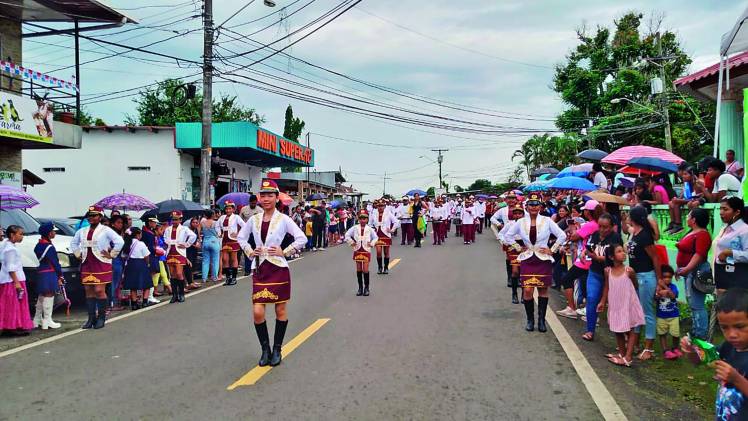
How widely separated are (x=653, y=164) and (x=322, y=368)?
8.06 m

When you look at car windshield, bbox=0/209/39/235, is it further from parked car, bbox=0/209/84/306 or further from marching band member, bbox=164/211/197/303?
marching band member, bbox=164/211/197/303

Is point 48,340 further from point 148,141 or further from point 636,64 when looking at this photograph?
point 636,64

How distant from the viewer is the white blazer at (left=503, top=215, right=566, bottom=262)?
7.82 m

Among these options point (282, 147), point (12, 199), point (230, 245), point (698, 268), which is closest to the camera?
point (698, 268)

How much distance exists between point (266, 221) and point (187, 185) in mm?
19260

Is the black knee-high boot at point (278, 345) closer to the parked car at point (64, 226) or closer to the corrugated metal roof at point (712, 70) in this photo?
the parked car at point (64, 226)

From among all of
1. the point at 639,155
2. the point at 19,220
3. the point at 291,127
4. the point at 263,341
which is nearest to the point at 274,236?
the point at 263,341

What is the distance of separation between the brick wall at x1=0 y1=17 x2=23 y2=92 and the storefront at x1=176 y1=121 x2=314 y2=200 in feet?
20.5

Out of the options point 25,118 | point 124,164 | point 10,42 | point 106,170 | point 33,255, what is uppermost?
point 10,42

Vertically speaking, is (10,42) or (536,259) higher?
(10,42)

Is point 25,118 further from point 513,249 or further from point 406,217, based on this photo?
point 513,249

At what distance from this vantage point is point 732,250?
5.61 metres

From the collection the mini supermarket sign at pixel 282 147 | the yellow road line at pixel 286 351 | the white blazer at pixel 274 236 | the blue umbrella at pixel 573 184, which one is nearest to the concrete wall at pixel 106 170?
the mini supermarket sign at pixel 282 147

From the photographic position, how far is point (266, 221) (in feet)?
21.4
